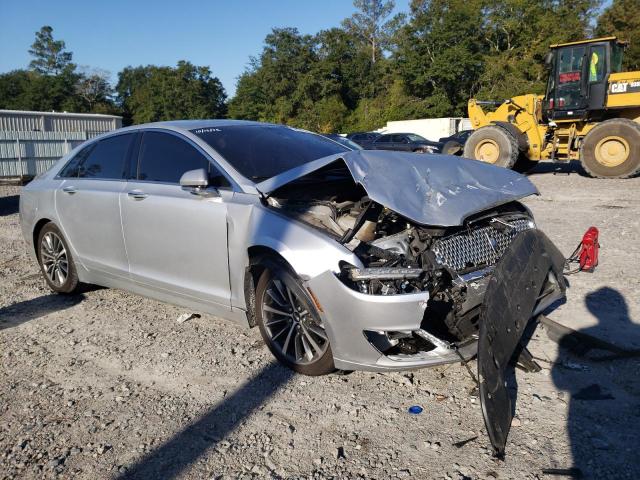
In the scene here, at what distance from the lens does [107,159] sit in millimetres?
5055

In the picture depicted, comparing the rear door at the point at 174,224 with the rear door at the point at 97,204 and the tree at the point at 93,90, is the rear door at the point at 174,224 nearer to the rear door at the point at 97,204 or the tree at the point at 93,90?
the rear door at the point at 97,204

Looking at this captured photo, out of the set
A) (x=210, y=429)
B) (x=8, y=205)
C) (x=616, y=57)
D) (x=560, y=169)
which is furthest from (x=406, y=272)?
(x=560, y=169)

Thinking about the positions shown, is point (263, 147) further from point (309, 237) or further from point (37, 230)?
point (37, 230)

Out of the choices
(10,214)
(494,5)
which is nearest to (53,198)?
(10,214)

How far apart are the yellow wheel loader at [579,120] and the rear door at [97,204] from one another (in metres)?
11.4

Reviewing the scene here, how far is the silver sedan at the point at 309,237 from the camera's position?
318 cm

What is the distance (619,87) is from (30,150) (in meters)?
17.7

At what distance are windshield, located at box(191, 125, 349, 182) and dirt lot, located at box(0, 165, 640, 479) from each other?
1.37 m

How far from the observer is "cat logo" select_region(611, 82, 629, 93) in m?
13.7

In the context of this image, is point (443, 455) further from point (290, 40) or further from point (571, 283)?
point (290, 40)

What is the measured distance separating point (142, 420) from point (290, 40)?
6279 centimetres

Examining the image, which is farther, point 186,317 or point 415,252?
point 186,317

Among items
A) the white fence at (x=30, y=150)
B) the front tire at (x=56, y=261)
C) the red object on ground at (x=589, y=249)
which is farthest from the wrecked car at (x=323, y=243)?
the white fence at (x=30, y=150)

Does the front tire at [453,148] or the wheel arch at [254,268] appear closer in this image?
the wheel arch at [254,268]
